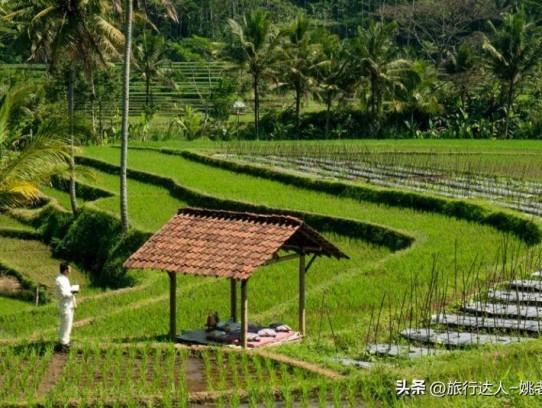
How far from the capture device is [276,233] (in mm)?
12516

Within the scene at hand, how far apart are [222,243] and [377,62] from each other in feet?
92.2

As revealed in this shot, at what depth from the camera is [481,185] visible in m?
24.0

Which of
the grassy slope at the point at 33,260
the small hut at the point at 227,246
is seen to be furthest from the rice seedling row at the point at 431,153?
the small hut at the point at 227,246

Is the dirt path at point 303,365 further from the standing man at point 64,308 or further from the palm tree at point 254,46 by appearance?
the palm tree at point 254,46

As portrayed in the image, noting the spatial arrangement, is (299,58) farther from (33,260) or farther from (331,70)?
(33,260)

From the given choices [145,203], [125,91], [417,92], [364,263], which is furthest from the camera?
[417,92]

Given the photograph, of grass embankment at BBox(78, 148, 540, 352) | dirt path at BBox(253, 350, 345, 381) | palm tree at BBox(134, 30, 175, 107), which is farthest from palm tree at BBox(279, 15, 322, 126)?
dirt path at BBox(253, 350, 345, 381)

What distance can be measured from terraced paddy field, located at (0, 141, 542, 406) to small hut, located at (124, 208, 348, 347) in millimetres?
901

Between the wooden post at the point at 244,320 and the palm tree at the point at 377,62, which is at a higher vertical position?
the palm tree at the point at 377,62

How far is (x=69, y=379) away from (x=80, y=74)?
105ft

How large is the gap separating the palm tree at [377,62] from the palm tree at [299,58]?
5.66 feet

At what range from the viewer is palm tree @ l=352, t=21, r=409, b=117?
3972 cm

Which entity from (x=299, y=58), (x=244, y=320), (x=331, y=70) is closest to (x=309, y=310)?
(x=244, y=320)

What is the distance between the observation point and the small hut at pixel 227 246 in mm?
12234
